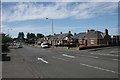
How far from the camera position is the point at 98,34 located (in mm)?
90938

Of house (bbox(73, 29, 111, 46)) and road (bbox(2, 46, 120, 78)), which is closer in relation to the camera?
road (bbox(2, 46, 120, 78))

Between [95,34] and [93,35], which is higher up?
[95,34]

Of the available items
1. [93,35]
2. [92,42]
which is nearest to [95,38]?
[92,42]

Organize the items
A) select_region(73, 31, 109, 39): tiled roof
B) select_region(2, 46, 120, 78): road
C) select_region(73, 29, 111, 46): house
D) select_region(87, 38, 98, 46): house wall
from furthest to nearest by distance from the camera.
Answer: select_region(73, 31, 109, 39): tiled roof → select_region(87, 38, 98, 46): house wall → select_region(73, 29, 111, 46): house → select_region(2, 46, 120, 78): road

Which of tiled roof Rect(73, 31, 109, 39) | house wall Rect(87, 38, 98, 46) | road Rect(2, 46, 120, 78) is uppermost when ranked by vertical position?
tiled roof Rect(73, 31, 109, 39)

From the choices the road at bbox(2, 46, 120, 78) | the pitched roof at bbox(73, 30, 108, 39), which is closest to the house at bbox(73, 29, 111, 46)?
the pitched roof at bbox(73, 30, 108, 39)

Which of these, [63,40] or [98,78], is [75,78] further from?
[63,40]

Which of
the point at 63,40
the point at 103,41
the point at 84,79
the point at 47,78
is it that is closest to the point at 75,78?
the point at 84,79

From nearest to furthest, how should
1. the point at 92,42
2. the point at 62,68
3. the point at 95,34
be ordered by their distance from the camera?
the point at 62,68
the point at 92,42
the point at 95,34

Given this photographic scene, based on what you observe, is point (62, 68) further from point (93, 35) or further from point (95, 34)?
point (93, 35)

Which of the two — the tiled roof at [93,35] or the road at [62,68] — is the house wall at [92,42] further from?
the road at [62,68]

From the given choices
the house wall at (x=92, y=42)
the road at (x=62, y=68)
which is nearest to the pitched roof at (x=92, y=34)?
the house wall at (x=92, y=42)

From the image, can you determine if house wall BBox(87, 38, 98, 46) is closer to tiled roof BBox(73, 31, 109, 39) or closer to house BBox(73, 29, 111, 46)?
house BBox(73, 29, 111, 46)

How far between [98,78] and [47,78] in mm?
2494
